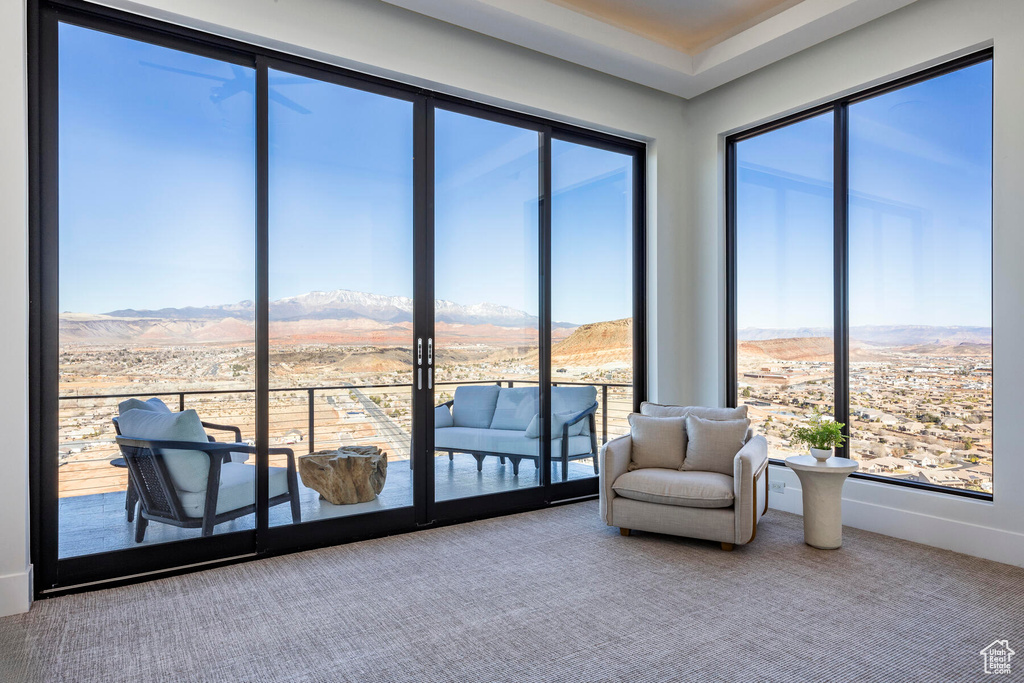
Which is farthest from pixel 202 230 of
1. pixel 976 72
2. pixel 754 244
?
pixel 976 72

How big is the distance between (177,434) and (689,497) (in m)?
2.95

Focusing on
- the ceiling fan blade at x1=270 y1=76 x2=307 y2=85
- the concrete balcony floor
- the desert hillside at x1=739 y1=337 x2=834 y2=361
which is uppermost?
the ceiling fan blade at x1=270 y1=76 x2=307 y2=85

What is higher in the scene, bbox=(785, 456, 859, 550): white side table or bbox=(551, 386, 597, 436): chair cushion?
bbox=(551, 386, 597, 436): chair cushion

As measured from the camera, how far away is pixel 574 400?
4.91m

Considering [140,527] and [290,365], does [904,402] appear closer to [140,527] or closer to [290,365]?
[290,365]

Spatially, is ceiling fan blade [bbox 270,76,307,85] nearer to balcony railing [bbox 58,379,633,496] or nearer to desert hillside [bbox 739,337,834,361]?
balcony railing [bbox 58,379,633,496]

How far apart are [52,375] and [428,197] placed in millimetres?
2363

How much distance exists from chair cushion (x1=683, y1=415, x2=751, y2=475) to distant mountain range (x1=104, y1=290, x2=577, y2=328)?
155 cm

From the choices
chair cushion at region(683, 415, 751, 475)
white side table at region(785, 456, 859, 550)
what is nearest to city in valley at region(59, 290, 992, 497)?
white side table at region(785, 456, 859, 550)

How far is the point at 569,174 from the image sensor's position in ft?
16.2

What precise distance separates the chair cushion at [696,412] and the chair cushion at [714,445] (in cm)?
9

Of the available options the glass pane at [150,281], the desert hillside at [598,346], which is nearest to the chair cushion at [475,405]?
the desert hillside at [598,346]

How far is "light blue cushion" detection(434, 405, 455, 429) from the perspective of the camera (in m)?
4.23

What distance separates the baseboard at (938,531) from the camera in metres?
3.48
